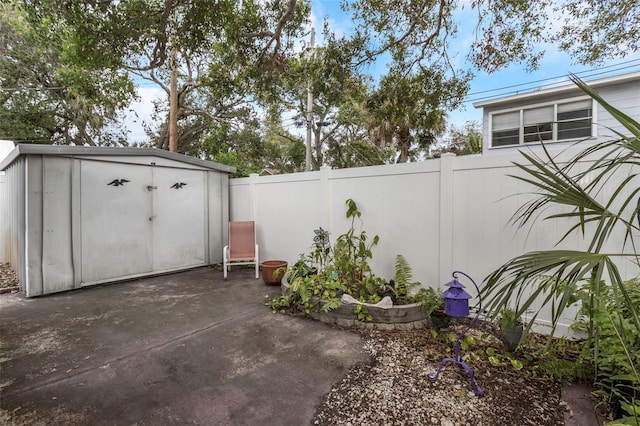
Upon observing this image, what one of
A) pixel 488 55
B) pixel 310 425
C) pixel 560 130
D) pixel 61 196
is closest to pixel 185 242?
pixel 61 196

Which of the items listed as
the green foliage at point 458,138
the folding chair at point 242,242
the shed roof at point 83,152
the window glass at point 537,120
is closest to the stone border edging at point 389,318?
the folding chair at point 242,242

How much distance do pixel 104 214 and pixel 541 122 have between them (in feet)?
28.9

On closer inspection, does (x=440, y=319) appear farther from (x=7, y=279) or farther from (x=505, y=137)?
(x=505, y=137)

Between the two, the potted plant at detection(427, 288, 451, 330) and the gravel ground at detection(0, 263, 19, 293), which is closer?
the potted plant at detection(427, 288, 451, 330)

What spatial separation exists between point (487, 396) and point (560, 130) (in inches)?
297

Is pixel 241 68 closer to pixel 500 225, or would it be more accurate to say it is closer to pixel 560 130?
pixel 500 225

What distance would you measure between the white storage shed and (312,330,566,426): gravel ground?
4215 millimetres

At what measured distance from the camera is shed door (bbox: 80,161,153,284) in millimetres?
4332

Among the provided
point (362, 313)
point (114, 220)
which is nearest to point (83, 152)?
point (114, 220)

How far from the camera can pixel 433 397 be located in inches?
73.9

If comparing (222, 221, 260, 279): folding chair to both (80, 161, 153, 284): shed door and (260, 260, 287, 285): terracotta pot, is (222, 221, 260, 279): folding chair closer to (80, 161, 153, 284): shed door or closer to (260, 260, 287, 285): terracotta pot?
(260, 260, 287, 285): terracotta pot

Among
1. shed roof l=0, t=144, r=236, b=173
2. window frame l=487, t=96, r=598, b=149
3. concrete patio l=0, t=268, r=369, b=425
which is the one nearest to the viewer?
concrete patio l=0, t=268, r=369, b=425

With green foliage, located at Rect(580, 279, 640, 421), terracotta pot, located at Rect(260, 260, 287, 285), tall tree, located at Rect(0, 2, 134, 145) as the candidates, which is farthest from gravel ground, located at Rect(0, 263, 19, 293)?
green foliage, located at Rect(580, 279, 640, 421)

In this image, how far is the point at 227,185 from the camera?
607 cm
